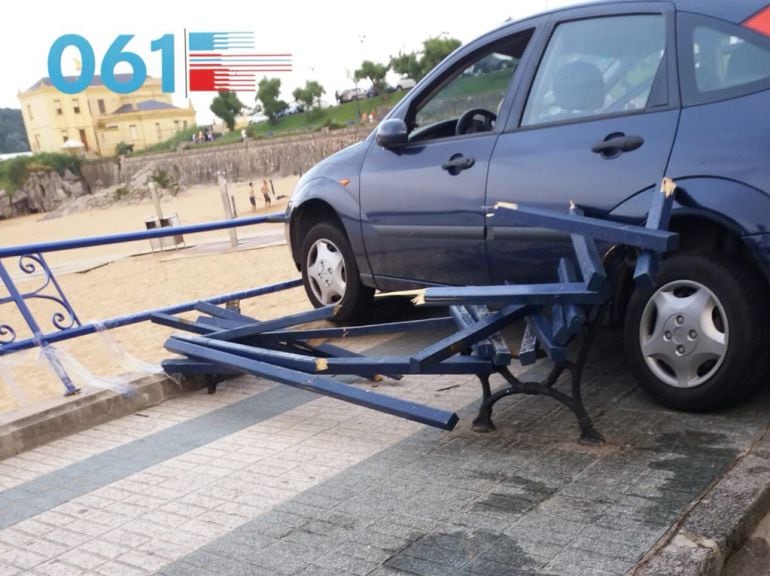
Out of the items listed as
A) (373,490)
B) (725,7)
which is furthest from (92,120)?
(373,490)

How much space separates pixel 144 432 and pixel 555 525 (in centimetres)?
260

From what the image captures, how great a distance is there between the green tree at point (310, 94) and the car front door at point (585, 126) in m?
86.3

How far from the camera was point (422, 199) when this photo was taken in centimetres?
498

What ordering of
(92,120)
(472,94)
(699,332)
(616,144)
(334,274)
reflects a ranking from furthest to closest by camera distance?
(92,120) → (334,274) → (472,94) → (616,144) → (699,332)

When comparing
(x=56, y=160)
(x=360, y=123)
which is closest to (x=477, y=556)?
(x=360, y=123)

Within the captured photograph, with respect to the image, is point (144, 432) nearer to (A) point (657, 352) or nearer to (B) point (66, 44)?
(A) point (657, 352)

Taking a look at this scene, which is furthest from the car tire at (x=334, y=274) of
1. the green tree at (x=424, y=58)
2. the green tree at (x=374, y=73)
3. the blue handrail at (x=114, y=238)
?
the green tree at (x=374, y=73)

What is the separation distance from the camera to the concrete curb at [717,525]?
8.46ft

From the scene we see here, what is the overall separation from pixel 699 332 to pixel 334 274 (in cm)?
298

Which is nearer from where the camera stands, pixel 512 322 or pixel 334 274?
pixel 512 322

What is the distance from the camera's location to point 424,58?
79000 mm

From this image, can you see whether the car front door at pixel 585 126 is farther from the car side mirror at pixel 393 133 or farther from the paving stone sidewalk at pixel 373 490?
the paving stone sidewalk at pixel 373 490

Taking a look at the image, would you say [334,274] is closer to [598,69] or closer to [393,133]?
[393,133]

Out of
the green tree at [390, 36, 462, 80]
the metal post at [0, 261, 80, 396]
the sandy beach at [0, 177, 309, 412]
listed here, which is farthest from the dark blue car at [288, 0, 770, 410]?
the green tree at [390, 36, 462, 80]
